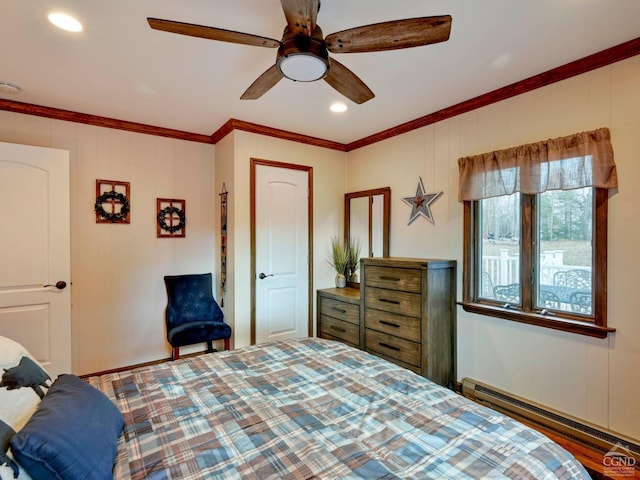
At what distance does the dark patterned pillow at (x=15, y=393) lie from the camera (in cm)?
80

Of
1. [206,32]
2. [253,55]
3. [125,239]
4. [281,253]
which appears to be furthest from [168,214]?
[206,32]

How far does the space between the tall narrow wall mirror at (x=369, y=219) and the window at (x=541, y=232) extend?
941 millimetres

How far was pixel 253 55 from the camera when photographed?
205 cm

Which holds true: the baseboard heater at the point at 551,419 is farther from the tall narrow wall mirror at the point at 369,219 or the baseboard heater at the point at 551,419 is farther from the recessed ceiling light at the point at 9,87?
the recessed ceiling light at the point at 9,87

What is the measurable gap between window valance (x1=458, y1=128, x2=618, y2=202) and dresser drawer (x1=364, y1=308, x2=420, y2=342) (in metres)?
1.15

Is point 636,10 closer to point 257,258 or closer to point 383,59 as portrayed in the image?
point 383,59

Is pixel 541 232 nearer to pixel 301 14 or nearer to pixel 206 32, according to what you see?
pixel 301 14

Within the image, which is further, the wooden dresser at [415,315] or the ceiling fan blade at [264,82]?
the wooden dresser at [415,315]

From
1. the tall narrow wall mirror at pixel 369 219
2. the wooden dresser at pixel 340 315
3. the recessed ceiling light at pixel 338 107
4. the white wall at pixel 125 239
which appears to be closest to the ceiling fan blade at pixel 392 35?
the recessed ceiling light at pixel 338 107

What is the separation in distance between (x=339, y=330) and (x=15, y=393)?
2.74m

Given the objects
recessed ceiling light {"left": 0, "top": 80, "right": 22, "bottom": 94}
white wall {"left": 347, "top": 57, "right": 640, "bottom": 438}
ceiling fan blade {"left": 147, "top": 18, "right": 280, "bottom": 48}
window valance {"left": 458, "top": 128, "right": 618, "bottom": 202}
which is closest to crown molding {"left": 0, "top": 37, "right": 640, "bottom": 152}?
white wall {"left": 347, "top": 57, "right": 640, "bottom": 438}

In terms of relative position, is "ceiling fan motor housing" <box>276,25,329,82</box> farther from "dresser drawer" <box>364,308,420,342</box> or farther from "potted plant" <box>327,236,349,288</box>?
"potted plant" <box>327,236,349,288</box>

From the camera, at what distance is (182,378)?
168 cm

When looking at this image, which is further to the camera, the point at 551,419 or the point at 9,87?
the point at 9,87
